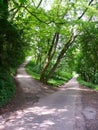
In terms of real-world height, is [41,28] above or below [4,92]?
above

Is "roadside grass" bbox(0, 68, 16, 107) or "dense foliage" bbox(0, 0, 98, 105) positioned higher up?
"dense foliage" bbox(0, 0, 98, 105)

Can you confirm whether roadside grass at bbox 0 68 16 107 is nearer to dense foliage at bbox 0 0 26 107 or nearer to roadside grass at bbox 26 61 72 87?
dense foliage at bbox 0 0 26 107

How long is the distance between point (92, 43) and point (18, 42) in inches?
569

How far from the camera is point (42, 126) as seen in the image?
874 cm

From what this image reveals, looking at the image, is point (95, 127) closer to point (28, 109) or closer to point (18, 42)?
point (28, 109)

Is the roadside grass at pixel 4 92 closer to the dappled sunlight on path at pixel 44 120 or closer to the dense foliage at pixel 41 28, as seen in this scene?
the dense foliage at pixel 41 28

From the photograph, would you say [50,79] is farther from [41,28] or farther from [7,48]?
[7,48]

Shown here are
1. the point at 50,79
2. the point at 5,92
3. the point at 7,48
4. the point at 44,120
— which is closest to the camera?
the point at 44,120

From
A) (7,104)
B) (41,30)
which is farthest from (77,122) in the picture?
(41,30)

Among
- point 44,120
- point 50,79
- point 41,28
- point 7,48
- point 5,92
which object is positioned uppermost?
point 41,28

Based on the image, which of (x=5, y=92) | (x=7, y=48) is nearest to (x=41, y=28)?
(x=7, y=48)

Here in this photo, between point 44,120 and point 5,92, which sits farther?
point 5,92

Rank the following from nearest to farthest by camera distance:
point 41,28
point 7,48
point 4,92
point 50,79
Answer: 1. point 4,92
2. point 7,48
3. point 41,28
4. point 50,79

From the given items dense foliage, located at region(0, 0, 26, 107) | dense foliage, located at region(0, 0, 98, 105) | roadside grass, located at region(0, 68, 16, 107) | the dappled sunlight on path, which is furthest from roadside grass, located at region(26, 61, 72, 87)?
the dappled sunlight on path
